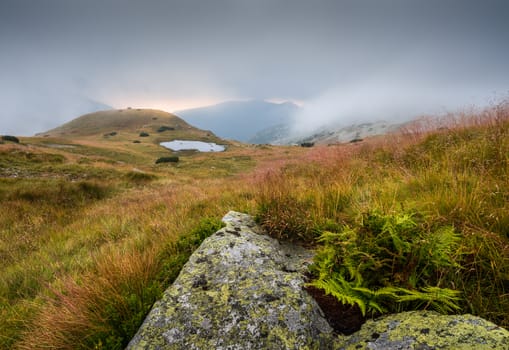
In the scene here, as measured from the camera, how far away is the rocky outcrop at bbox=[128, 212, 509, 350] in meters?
1.42

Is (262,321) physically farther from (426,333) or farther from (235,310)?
(426,333)

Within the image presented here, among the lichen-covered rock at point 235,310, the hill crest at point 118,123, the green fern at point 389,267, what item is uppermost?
the hill crest at point 118,123

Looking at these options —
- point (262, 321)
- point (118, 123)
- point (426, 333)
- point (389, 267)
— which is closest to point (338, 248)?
point (389, 267)

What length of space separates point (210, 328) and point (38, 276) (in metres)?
4.13

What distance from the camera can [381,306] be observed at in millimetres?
1769

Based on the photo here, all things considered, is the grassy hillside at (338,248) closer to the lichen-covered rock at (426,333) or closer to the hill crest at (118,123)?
the lichen-covered rock at (426,333)

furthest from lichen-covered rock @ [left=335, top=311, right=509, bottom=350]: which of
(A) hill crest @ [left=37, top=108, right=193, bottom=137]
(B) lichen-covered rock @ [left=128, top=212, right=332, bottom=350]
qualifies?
(A) hill crest @ [left=37, top=108, right=193, bottom=137]

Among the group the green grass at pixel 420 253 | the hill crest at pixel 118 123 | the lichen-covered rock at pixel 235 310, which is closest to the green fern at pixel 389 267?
the green grass at pixel 420 253

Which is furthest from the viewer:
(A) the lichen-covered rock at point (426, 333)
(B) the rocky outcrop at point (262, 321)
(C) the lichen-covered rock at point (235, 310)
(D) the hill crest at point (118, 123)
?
(D) the hill crest at point (118, 123)

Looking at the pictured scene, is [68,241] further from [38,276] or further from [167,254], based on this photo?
[167,254]

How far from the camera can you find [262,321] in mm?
1781

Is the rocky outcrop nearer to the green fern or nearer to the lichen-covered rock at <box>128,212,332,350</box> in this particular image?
the lichen-covered rock at <box>128,212,332,350</box>

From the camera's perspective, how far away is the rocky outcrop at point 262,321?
142 cm

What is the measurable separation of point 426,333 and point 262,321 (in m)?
1.09
